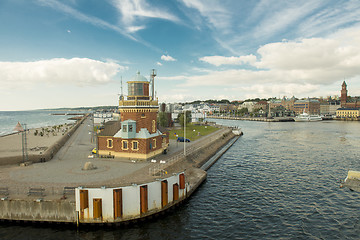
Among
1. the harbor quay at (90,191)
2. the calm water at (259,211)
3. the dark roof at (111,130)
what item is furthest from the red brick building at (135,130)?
the calm water at (259,211)

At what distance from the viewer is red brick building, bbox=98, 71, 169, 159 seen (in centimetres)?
3603

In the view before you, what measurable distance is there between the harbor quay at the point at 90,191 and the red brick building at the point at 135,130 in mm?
3972

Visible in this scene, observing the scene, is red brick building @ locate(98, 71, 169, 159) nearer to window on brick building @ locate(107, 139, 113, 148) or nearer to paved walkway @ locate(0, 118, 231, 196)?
window on brick building @ locate(107, 139, 113, 148)

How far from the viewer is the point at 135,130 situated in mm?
36406

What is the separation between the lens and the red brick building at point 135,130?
118ft

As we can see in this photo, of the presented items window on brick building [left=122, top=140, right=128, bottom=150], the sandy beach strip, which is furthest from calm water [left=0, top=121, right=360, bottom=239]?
the sandy beach strip

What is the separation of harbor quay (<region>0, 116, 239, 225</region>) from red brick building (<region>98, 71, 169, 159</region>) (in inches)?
156

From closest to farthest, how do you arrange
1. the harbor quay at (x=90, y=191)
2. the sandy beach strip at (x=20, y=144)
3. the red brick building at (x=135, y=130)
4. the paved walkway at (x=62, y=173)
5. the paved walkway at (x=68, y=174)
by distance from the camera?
the harbor quay at (x=90, y=191) → the paved walkway at (x=68, y=174) → the paved walkway at (x=62, y=173) → the red brick building at (x=135, y=130) → the sandy beach strip at (x=20, y=144)

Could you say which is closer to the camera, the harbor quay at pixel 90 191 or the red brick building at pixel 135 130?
the harbor quay at pixel 90 191

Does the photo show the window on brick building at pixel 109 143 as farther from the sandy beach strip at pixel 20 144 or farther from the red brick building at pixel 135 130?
the sandy beach strip at pixel 20 144

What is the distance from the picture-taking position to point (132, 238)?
64.1 feet

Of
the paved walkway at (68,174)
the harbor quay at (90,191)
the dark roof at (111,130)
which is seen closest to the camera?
the harbor quay at (90,191)

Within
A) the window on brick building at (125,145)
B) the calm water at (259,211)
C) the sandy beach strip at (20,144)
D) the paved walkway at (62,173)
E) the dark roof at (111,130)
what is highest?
the dark roof at (111,130)

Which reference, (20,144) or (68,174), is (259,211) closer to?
(68,174)
